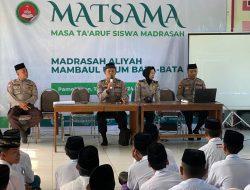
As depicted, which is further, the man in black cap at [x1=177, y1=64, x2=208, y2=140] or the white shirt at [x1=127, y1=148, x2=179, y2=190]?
the man in black cap at [x1=177, y1=64, x2=208, y2=140]

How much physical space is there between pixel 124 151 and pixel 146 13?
3.18 m

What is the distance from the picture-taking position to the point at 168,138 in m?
8.02

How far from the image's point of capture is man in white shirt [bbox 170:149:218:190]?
2852 mm

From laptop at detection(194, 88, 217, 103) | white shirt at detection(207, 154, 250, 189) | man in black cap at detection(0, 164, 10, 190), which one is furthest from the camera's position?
laptop at detection(194, 88, 217, 103)

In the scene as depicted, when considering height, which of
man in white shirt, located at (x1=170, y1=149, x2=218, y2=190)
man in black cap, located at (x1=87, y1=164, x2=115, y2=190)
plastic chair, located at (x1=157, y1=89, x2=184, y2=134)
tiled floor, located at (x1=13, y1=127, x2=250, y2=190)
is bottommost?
tiled floor, located at (x1=13, y1=127, x2=250, y2=190)

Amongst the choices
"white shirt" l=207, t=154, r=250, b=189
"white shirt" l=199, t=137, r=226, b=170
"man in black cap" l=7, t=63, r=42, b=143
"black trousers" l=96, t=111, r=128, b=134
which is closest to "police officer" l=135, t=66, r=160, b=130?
"black trousers" l=96, t=111, r=128, b=134

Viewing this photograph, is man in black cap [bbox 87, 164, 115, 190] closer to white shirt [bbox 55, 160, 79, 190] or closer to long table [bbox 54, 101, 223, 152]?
white shirt [bbox 55, 160, 79, 190]

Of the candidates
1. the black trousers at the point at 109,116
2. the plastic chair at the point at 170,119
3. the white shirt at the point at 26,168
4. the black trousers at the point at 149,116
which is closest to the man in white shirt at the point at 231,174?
the white shirt at the point at 26,168

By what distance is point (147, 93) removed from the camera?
852cm

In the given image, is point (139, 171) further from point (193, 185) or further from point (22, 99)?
point (22, 99)

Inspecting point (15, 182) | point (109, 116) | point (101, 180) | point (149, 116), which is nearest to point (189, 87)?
point (149, 116)

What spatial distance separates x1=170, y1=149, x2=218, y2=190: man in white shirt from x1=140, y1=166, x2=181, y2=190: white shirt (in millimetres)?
285

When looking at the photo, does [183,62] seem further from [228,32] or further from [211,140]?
[211,140]

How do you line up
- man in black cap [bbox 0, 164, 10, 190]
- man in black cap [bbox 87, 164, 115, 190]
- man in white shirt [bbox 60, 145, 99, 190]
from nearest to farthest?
1. man in black cap [bbox 87, 164, 115, 190]
2. man in black cap [bbox 0, 164, 10, 190]
3. man in white shirt [bbox 60, 145, 99, 190]
